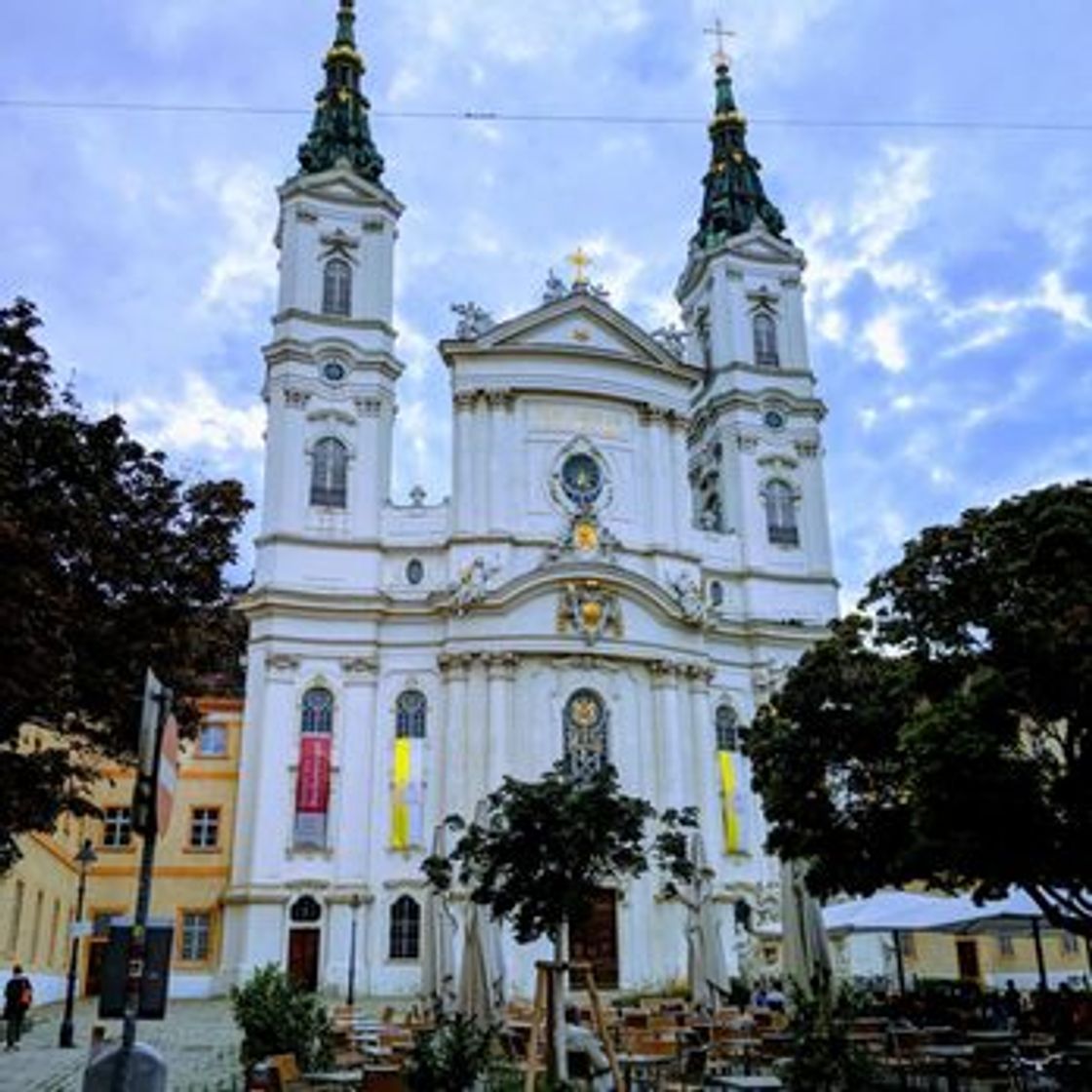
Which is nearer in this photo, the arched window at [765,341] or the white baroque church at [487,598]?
the white baroque church at [487,598]

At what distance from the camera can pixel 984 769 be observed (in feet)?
46.9

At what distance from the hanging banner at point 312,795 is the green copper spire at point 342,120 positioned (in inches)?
908

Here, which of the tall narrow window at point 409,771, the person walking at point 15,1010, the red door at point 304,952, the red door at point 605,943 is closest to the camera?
the person walking at point 15,1010

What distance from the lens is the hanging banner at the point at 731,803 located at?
40344 mm

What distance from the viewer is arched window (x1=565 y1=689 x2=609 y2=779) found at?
39812mm

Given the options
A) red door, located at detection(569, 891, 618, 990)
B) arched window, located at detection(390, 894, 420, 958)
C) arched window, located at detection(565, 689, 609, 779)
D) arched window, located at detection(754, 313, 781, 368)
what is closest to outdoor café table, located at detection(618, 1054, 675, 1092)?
red door, located at detection(569, 891, 618, 990)

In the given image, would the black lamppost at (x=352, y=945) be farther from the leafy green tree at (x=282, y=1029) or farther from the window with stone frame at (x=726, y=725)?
the leafy green tree at (x=282, y=1029)

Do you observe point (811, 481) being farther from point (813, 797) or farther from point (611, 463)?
point (813, 797)

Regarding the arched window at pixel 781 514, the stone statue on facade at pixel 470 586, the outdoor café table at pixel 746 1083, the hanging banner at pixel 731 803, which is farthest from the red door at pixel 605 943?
the outdoor café table at pixel 746 1083

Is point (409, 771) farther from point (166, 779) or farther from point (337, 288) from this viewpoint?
point (166, 779)

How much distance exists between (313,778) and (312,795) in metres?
0.51

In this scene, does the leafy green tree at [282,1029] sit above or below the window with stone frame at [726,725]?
below

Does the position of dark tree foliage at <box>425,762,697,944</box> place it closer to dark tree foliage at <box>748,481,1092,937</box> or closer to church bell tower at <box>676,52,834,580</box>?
dark tree foliage at <box>748,481,1092,937</box>

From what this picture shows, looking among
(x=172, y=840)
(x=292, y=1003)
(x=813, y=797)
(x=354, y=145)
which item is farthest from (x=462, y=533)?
(x=292, y=1003)
